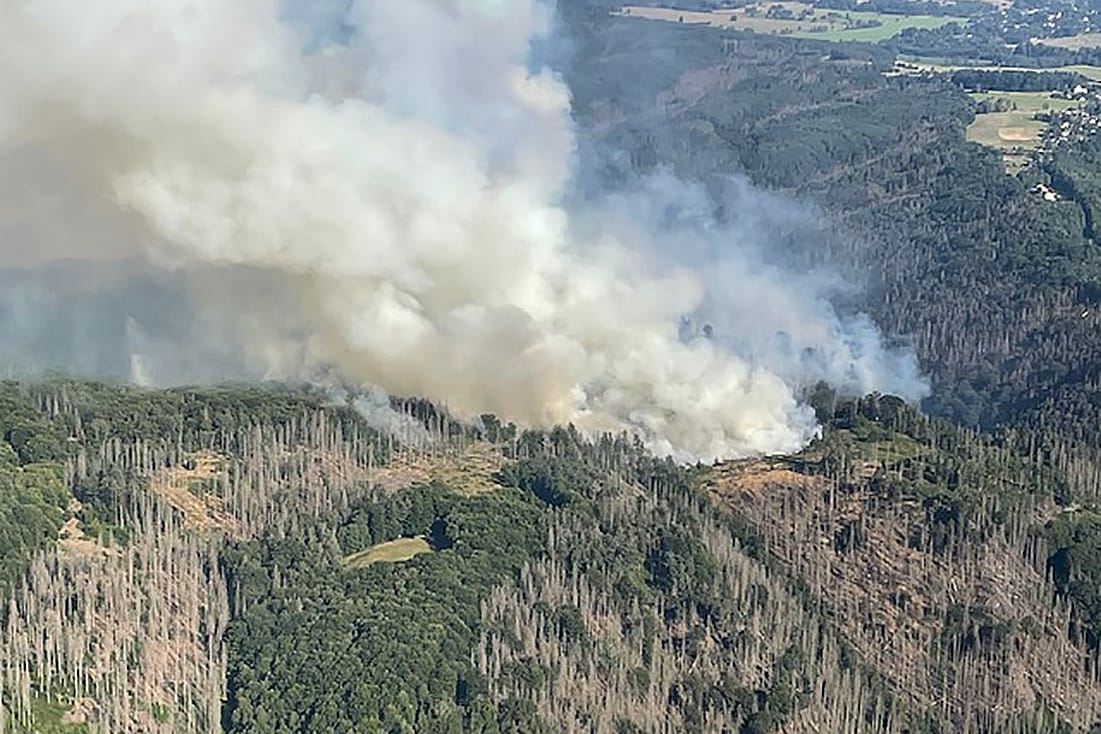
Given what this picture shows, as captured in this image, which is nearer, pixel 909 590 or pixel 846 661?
pixel 846 661

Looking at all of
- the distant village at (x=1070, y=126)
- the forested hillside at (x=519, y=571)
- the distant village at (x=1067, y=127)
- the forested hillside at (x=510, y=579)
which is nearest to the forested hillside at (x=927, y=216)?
the distant village at (x=1067, y=127)

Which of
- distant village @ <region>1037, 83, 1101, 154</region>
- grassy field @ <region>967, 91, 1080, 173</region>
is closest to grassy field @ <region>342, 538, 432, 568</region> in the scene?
grassy field @ <region>967, 91, 1080, 173</region>

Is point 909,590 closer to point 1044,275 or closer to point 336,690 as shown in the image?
point 336,690

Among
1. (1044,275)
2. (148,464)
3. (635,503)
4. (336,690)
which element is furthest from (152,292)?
(1044,275)

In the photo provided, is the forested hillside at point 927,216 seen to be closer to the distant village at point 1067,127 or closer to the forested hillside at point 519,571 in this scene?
the distant village at point 1067,127

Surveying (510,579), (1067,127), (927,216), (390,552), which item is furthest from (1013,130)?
(510,579)

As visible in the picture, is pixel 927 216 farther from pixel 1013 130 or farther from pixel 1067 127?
pixel 1067 127

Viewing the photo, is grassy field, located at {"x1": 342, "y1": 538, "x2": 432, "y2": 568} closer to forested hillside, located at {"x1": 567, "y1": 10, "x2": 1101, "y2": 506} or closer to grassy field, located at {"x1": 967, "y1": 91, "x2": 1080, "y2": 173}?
forested hillside, located at {"x1": 567, "y1": 10, "x2": 1101, "y2": 506}
